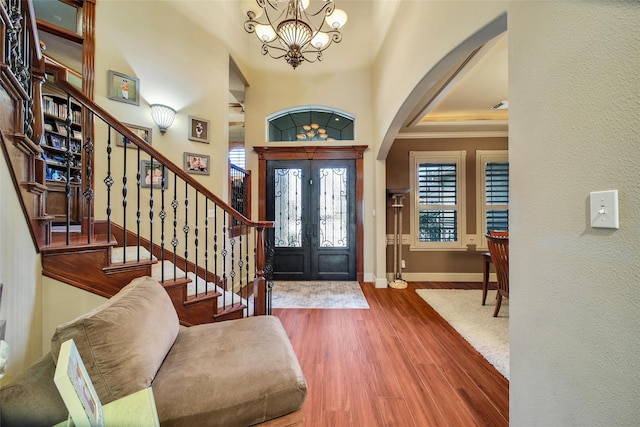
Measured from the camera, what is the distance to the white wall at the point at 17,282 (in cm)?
115

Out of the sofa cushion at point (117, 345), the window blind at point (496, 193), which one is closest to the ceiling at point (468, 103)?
the window blind at point (496, 193)

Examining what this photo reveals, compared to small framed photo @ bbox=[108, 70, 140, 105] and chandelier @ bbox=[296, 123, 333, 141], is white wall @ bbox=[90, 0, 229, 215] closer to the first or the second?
small framed photo @ bbox=[108, 70, 140, 105]

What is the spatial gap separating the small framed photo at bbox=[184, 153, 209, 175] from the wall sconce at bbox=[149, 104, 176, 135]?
0.40m

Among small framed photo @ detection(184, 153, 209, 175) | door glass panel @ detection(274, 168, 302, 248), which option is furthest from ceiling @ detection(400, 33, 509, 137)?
small framed photo @ detection(184, 153, 209, 175)

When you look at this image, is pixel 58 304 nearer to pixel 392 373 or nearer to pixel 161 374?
pixel 161 374

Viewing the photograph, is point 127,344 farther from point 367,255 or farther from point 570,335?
point 367,255

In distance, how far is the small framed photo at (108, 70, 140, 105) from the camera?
2822 mm

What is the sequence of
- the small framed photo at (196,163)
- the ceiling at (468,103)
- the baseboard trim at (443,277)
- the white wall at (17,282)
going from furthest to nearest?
the baseboard trim at (443,277) < the small framed photo at (196,163) < the ceiling at (468,103) < the white wall at (17,282)

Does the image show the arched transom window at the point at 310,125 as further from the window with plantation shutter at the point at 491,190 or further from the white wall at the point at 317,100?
the window with plantation shutter at the point at 491,190

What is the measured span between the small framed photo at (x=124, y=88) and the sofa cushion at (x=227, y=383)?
114 inches

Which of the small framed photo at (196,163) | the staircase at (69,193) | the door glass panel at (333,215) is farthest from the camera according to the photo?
the door glass panel at (333,215)

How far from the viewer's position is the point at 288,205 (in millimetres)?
4695

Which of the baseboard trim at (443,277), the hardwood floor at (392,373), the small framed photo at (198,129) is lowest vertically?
the hardwood floor at (392,373)

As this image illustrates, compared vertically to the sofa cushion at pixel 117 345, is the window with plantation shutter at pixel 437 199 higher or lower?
higher
